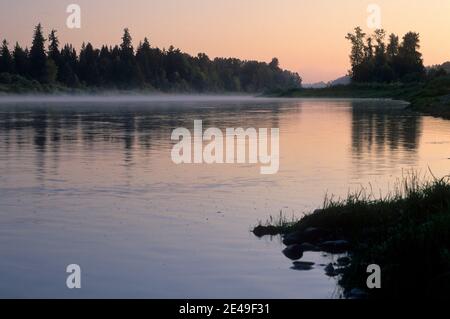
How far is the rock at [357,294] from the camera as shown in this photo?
13423 millimetres

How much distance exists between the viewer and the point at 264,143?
46344mm

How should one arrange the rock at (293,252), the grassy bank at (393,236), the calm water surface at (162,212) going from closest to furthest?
the grassy bank at (393,236) → the calm water surface at (162,212) → the rock at (293,252)

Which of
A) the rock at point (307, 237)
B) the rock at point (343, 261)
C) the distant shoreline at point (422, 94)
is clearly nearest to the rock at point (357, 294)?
the rock at point (343, 261)

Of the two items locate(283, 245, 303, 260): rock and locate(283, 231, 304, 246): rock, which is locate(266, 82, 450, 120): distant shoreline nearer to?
locate(283, 231, 304, 246): rock

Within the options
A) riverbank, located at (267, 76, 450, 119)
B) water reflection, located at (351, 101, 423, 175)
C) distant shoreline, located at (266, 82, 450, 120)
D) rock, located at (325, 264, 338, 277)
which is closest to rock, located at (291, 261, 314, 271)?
rock, located at (325, 264, 338, 277)

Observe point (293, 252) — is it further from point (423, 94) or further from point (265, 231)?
point (423, 94)

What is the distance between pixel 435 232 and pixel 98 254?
7369mm

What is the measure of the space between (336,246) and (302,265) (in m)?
1.46

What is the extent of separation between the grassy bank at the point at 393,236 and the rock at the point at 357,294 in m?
0.08

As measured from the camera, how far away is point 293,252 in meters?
16.9

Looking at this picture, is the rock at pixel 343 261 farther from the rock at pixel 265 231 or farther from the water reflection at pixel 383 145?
the water reflection at pixel 383 145

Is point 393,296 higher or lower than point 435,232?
lower
